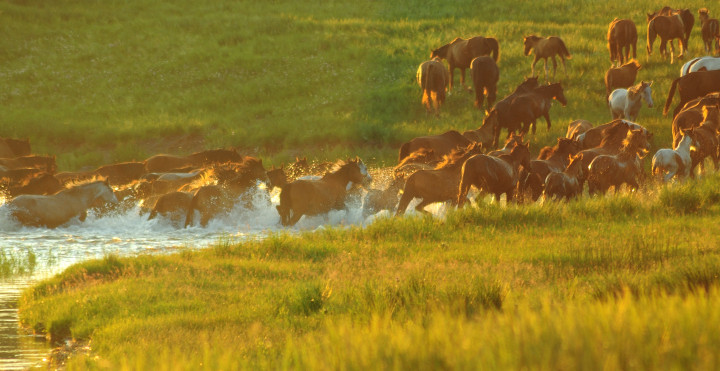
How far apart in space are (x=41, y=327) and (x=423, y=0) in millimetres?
50290

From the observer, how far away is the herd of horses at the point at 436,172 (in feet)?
57.3

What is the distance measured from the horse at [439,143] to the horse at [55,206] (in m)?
7.50

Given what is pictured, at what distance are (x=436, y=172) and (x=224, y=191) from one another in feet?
17.7

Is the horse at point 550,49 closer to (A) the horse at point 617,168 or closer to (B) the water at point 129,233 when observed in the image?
(B) the water at point 129,233

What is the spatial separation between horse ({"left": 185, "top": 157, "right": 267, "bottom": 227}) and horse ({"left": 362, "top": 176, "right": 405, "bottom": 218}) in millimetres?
2688

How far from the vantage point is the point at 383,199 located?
20578 millimetres

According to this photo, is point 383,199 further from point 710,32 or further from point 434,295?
point 710,32

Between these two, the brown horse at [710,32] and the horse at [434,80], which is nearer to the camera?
the horse at [434,80]

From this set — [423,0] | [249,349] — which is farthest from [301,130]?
[423,0]

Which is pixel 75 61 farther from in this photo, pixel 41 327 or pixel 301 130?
pixel 41 327

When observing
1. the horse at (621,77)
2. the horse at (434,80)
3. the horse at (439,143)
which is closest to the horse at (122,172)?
the horse at (439,143)

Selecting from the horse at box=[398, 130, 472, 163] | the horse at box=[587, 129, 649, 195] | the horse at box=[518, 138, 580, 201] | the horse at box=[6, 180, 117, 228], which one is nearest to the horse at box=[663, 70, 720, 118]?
the horse at box=[398, 130, 472, 163]

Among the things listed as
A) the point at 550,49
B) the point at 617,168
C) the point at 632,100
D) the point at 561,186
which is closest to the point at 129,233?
the point at 561,186

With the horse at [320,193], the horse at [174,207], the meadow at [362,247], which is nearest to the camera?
the meadow at [362,247]
